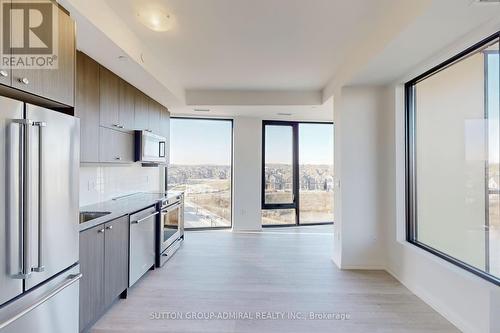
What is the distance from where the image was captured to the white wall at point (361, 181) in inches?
152

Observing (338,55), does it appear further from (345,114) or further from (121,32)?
(121,32)

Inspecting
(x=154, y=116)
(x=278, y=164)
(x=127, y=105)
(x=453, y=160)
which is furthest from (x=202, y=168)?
(x=453, y=160)

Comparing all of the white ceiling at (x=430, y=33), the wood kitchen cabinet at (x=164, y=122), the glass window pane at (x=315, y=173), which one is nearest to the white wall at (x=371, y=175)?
the white ceiling at (x=430, y=33)

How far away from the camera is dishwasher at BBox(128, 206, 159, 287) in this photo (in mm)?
3102

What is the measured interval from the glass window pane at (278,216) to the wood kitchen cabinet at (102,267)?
389cm

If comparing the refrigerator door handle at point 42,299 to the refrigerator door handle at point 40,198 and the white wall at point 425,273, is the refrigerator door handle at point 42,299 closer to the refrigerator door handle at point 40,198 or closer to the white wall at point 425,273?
the refrigerator door handle at point 40,198

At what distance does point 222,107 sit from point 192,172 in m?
1.67

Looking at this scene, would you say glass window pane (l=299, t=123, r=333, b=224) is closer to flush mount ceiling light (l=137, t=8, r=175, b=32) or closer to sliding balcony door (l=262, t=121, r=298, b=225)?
sliding balcony door (l=262, t=121, r=298, b=225)

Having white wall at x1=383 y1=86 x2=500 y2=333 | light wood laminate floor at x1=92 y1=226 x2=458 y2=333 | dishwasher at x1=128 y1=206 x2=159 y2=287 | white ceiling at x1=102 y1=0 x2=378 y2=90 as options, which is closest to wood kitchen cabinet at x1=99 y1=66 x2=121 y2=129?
white ceiling at x1=102 y1=0 x2=378 y2=90

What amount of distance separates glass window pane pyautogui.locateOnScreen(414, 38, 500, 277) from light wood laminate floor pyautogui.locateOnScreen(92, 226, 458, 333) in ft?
2.35

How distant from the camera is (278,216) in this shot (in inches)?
260

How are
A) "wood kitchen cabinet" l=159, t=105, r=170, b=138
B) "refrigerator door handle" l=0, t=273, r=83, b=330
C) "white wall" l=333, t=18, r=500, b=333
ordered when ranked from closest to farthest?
1. "refrigerator door handle" l=0, t=273, r=83, b=330
2. "white wall" l=333, t=18, r=500, b=333
3. "wood kitchen cabinet" l=159, t=105, r=170, b=138

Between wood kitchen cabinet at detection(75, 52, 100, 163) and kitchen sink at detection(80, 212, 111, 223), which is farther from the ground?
wood kitchen cabinet at detection(75, 52, 100, 163)

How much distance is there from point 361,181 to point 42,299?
3461 mm
